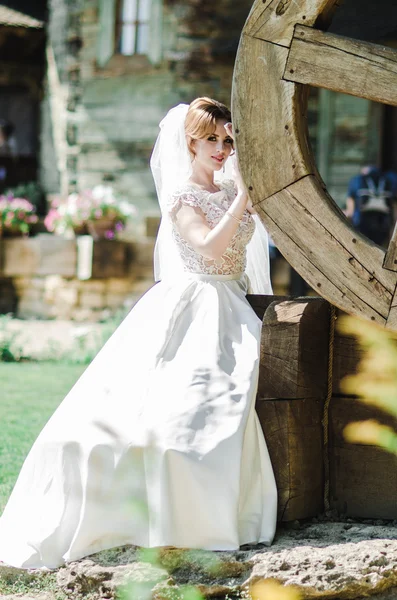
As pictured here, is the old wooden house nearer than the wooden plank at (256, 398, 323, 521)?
No

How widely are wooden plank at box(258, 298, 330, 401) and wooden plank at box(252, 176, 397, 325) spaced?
0.86ft

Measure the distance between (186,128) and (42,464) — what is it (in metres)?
1.31

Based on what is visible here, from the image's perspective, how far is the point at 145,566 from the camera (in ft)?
8.54

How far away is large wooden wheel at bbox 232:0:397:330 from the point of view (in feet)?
8.34

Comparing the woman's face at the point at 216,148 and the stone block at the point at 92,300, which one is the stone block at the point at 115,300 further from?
the woman's face at the point at 216,148

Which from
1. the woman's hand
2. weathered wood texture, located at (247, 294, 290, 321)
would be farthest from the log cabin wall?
weathered wood texture, located at (247, 294, 290, 321)

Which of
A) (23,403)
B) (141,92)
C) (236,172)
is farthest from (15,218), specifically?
(236,172)

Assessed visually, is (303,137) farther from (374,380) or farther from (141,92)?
(141,92)

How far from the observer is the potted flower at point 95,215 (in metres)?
9.79

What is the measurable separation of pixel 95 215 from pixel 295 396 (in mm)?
7246

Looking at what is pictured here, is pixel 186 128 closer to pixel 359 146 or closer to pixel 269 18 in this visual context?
pixel 269 18

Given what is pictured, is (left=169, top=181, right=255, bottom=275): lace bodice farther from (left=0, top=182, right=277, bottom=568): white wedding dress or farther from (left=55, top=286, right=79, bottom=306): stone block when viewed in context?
(left=55, top=286, right=79, bottom=306): stone block

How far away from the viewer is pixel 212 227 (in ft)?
10.3

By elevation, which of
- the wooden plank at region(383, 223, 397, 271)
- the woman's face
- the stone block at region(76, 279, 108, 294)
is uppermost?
the woman's face
